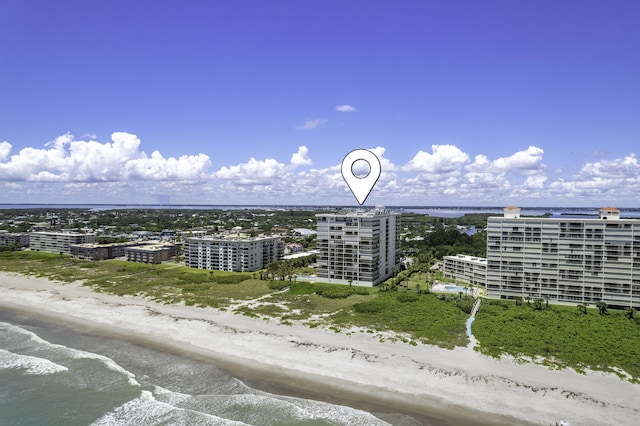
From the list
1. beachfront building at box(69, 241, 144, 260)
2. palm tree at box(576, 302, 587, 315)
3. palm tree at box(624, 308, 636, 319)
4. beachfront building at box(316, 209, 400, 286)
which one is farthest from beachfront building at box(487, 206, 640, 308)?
beachfront building at box(69, 241, 144, 260)

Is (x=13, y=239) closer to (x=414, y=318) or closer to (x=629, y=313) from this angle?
(x=414, y=318)

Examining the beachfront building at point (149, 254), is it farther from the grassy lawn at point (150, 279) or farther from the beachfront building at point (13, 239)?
the beachfront building at point (13, 239)

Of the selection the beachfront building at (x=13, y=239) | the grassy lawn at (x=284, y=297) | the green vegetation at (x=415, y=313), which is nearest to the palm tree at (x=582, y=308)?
the green vegetation at (x=415, y=313)

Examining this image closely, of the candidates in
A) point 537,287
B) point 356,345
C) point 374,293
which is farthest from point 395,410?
point 537,287

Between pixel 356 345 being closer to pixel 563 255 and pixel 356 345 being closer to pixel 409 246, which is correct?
pixel 563 255

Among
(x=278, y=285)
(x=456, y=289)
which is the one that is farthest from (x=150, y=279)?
(x=456, y=289)

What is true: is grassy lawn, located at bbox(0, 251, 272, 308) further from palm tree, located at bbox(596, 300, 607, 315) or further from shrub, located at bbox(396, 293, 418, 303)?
palm tree, located at bbox(596, 300, 607, 315)
